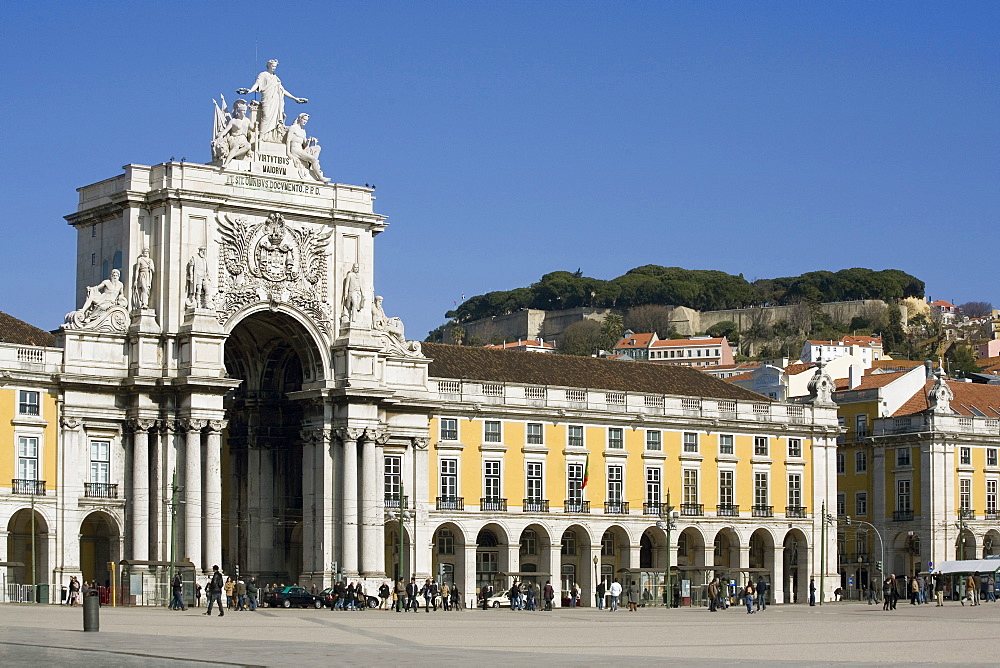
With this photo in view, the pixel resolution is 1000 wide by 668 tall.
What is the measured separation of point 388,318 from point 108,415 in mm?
12991

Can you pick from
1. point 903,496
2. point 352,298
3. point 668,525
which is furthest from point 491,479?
point 903,496

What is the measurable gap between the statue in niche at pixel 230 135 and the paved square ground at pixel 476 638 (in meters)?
19.9

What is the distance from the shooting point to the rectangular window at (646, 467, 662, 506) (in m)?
90.6

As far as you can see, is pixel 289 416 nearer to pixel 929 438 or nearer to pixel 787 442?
pixel 787 442

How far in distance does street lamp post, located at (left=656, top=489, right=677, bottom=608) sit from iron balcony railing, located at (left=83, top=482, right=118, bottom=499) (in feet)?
73.4

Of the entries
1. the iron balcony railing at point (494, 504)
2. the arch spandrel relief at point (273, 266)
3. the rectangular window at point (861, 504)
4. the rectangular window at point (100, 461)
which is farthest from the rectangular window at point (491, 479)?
the rectangular window at point (861, 504)

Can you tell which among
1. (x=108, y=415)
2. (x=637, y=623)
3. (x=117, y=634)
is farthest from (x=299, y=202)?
(x=117, y=634)

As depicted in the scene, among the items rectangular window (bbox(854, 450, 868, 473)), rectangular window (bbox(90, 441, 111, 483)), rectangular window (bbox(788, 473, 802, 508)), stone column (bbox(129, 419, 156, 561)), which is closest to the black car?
stone column (bbox(129, 419, 156, 561))

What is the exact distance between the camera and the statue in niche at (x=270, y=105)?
260 ft

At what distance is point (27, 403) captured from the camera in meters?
72.9

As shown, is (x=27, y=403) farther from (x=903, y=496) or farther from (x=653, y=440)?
(x=903, y=496)

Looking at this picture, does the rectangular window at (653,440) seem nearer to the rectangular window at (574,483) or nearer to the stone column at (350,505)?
the rectangular window at (574,483)

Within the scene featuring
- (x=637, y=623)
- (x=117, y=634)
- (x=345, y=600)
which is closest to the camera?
(x=117, y=634)

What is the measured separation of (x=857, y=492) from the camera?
347ft
